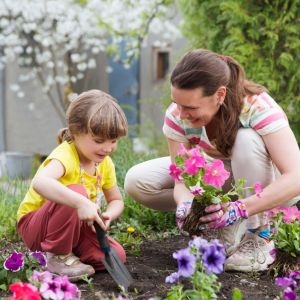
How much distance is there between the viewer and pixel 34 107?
9406mm

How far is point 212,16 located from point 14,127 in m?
5.28

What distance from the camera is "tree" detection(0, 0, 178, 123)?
7.91m

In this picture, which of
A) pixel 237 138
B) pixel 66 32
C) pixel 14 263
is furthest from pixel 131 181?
pixel 66 32

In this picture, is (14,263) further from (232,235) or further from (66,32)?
(66,32)

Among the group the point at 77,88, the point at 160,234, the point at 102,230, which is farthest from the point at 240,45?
the point at 77,88

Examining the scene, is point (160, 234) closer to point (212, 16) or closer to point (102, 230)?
point (102, 230)

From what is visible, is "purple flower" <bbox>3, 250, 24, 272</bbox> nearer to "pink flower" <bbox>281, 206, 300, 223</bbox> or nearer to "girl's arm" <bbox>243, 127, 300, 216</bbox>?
"girl's arm" <bbox>243, 127, 300, 216</bbox>

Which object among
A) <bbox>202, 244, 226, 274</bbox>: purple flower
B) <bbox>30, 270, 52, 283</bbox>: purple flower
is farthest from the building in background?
<bbox>202, 244, 226, 274</bbox>: purple flower

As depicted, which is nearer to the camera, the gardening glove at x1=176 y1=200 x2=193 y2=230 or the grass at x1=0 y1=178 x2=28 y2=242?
the gardening glove at x1=176 y1=200 x2=193 y2=230

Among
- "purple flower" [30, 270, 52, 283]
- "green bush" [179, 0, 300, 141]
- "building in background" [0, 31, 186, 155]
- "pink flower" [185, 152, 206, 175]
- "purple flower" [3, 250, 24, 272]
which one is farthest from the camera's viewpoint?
"building in background" [0, 31, 186, 155]

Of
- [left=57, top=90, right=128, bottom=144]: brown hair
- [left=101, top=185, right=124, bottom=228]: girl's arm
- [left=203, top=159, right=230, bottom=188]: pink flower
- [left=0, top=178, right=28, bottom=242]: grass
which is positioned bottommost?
[left=0, top=178, right=28, bottom=242]: grass

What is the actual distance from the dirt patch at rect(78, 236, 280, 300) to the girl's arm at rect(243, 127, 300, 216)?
0.95ft

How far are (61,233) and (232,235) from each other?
80 centimetres

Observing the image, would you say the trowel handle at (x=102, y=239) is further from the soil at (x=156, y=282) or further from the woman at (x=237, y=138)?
the woman at (x=237, y=138)
